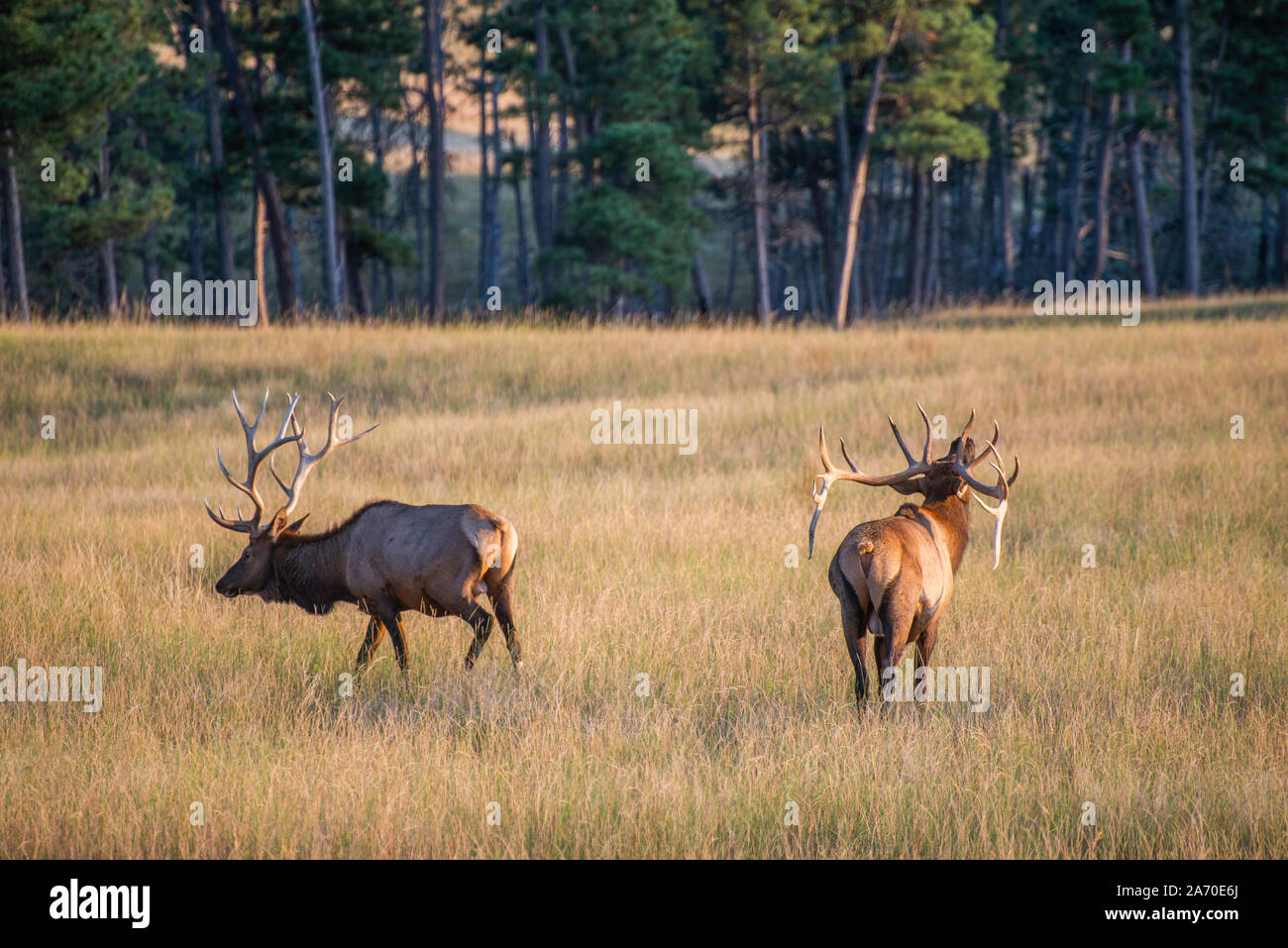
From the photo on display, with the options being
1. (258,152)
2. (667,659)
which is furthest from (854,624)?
(258,152)

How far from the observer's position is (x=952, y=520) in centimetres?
577

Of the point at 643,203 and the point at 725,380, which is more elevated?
the point at 643,203

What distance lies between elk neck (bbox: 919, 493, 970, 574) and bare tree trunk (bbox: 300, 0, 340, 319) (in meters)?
18.0

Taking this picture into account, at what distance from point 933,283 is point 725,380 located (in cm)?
3064

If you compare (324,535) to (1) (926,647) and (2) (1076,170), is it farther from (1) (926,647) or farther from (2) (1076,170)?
(2) (1076,170)

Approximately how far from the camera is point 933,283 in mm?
44969

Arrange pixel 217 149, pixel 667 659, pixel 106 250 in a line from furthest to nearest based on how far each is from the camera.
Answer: pixel 217 149 → pixel 106 250 → pixel 667 659

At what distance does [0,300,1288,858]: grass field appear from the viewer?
14.9 feet

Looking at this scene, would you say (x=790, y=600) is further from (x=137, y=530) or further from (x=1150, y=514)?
(x=137, y=530)

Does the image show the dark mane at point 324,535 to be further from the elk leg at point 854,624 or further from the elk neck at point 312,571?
the elk leg at point 854,624

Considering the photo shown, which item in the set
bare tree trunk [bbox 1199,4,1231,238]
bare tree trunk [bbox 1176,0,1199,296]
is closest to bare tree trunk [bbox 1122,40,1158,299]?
bare tree trunk [bbox 1176,0,1199,296]

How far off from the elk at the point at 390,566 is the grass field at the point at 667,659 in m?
0.35

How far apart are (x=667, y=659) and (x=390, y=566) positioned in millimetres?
1668
